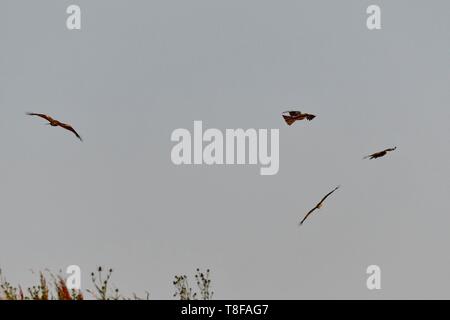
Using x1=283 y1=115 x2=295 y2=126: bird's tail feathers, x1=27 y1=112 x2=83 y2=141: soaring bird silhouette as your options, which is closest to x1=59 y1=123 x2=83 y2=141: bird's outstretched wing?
x1=27 y1=112 x2=83 y2=141: soaring bird silhouette

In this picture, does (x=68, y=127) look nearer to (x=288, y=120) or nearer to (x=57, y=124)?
(x=57, y=124)

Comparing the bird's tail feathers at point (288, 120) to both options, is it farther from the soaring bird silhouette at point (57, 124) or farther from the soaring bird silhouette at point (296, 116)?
the soaring bird silhouette at point (57, 124)

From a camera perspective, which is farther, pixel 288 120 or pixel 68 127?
pixel 288 120

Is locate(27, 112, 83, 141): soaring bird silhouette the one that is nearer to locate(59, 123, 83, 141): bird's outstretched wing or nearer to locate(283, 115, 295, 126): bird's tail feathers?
locate(59, 123, 83, 141): bird's outstretched wing

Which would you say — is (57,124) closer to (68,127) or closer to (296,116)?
(68,127)

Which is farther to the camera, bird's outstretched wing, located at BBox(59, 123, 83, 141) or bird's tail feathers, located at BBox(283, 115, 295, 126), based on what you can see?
bird's tail feathers, located at BBox(283, 115, 295, 126)

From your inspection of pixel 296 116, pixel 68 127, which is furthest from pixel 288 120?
pixel 68 127

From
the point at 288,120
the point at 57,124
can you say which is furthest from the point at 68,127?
the point at 288,120

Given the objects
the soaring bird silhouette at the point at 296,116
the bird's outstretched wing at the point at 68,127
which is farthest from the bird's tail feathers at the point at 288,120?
the bird's outstretched wing at the point at 68,127
